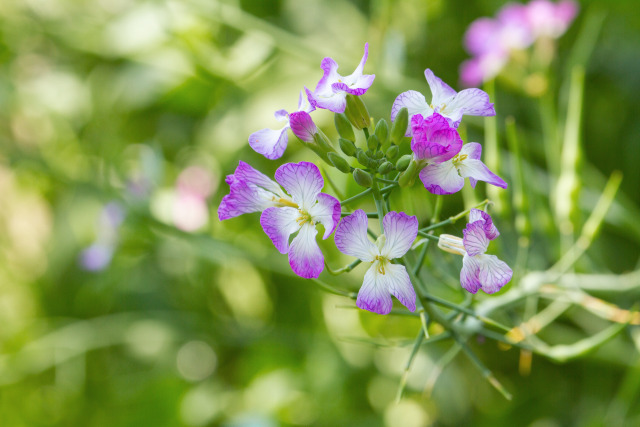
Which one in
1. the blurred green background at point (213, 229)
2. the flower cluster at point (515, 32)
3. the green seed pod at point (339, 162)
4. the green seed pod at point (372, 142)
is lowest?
the blurred green background at point (213, 229)

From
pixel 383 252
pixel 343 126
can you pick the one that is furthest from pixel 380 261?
pixel 343 126

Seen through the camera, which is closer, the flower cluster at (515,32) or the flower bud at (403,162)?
the flower bud at (403,162)

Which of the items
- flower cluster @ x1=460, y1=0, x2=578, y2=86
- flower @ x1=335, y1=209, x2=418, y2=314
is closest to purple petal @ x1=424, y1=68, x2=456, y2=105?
flower @ x1=335, y1=209, x2=418, y2=314

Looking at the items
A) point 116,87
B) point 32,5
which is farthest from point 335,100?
point 32,5

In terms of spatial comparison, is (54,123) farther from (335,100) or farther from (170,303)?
(335,100)

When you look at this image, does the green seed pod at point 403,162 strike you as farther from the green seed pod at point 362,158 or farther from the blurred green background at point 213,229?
the blurred green background at point 213,229

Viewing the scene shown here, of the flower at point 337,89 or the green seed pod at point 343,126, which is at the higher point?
the flower at point 337,89

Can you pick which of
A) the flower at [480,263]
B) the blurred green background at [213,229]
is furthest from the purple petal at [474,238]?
the blurred green background at [213,229]

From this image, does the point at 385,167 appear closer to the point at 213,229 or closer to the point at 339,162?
the point at 339,162
